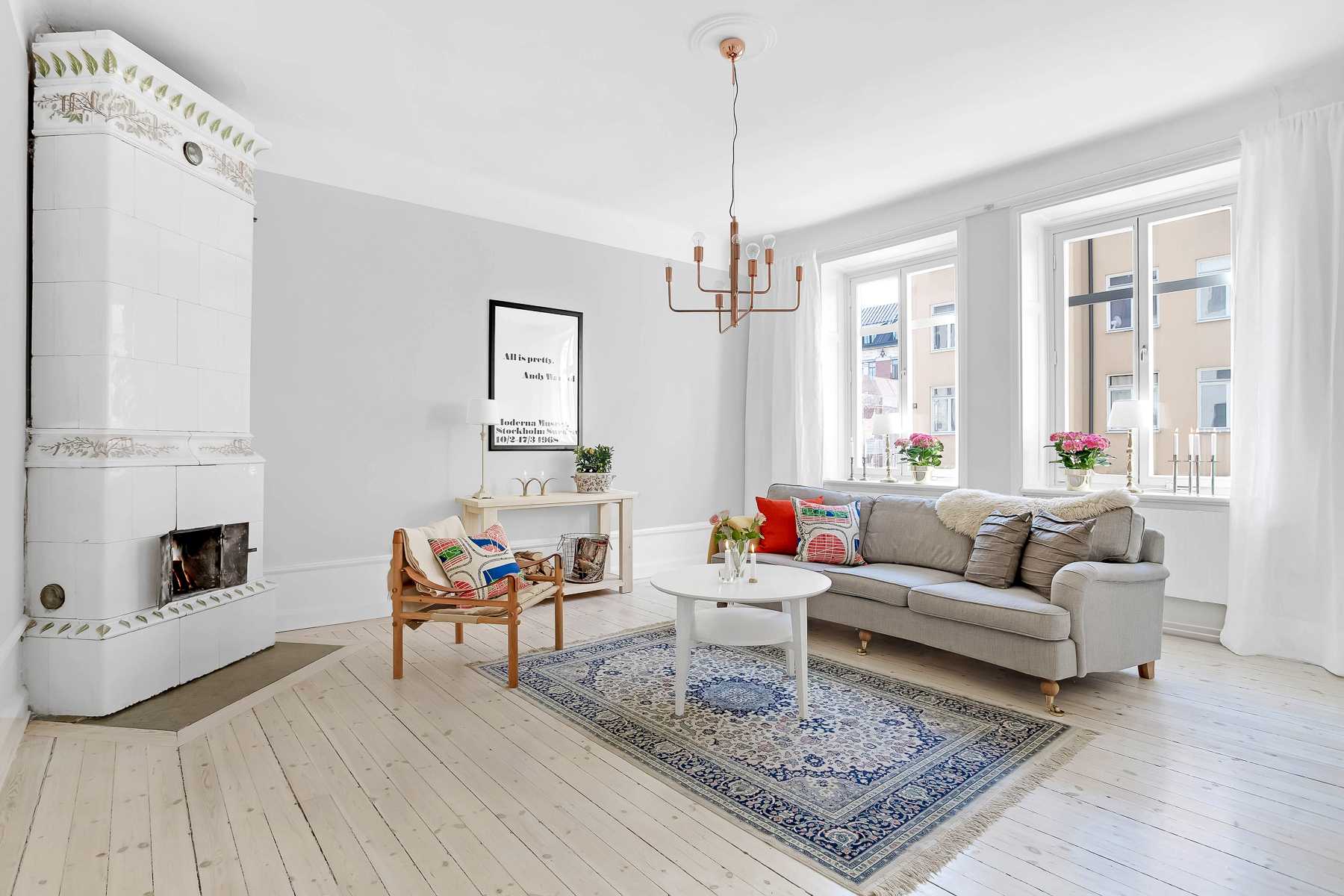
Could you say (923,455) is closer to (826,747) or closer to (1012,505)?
(1012,505)

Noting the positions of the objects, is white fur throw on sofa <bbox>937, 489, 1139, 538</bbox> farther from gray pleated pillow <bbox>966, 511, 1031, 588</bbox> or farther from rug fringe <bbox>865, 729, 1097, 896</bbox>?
rug fringe <bbox>865, 729, 1097, 896</bbox>

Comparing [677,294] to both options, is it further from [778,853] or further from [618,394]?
[778,853]

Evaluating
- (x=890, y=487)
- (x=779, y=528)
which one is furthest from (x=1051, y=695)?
(x=890, y=487)

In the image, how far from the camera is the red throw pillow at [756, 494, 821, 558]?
14.8 ft

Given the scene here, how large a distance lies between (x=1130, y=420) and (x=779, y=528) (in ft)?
7.28

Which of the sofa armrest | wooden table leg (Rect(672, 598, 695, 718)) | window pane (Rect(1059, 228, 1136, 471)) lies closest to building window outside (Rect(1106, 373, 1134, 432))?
window pane (Rect(1059, 228, 1136, 471))

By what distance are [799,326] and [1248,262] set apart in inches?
123

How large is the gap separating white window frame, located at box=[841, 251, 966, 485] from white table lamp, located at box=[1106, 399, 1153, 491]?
1.05 m

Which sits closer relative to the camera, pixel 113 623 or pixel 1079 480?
pixel 113 623

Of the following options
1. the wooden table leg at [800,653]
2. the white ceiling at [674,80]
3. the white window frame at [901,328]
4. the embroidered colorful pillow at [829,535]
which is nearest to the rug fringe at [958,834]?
the wooden table leg at [800,653]

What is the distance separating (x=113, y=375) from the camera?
298 centimetres

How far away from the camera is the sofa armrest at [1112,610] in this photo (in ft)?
9.97

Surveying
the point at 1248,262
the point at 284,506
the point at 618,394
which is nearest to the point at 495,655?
the point at 284,506

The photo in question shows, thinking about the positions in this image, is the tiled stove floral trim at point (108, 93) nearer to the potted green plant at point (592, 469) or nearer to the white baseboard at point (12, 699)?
the white baseboard at point (12, 699)
